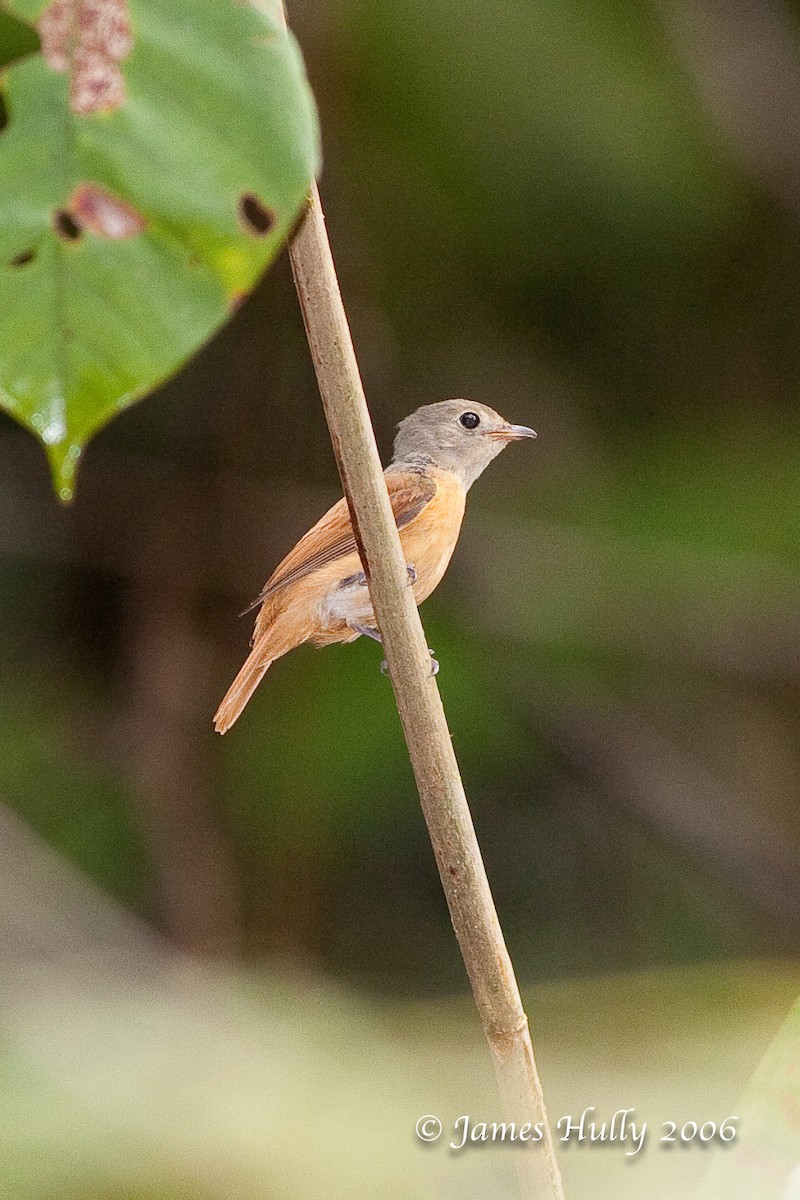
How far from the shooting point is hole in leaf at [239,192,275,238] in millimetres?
862

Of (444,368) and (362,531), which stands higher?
(362,531)

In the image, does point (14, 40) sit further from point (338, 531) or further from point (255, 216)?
point (255, 216)

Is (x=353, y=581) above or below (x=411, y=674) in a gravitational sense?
below

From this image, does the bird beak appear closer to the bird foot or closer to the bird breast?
the bird breast

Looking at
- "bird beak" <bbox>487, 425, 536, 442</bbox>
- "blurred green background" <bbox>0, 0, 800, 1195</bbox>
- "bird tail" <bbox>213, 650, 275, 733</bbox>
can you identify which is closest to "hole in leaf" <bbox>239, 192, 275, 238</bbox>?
"bird tail" <bbox>213, 650, 275, 733</bbox>

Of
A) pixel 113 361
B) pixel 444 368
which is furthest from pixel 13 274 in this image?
pixel 444 368

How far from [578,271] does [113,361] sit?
10.6 feet

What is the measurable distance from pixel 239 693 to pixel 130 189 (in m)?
1.00

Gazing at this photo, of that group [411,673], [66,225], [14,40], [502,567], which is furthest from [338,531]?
[502,567]

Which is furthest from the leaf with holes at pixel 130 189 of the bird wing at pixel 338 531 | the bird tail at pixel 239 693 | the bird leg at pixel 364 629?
the bird leg at pixel 364 629

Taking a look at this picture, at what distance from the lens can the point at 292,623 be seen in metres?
1.99

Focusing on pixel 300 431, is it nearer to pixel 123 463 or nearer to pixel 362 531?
pixel 123 463

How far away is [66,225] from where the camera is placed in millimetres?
933

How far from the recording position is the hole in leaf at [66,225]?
93 cm
